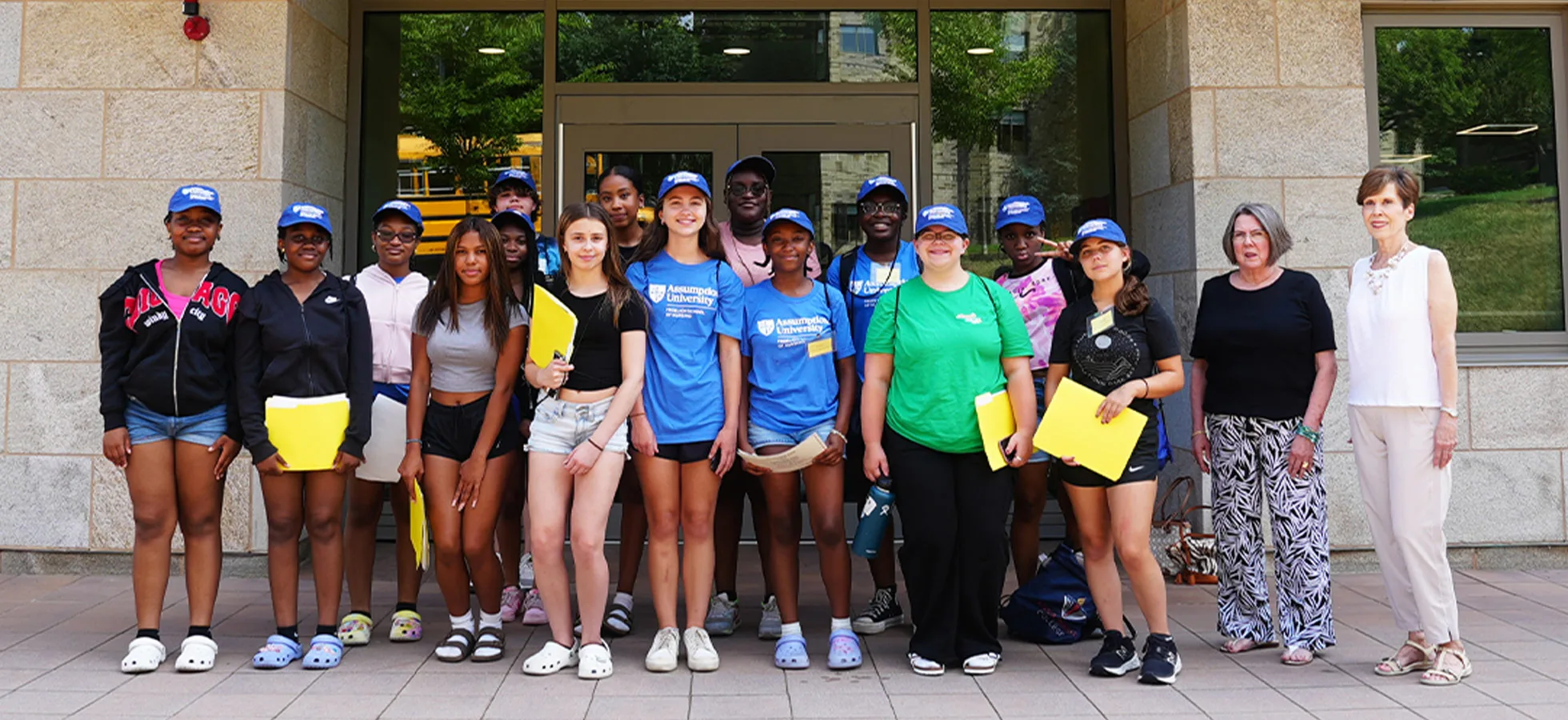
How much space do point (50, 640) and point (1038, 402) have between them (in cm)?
455

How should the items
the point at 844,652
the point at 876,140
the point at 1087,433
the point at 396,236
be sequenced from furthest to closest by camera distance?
the point at 876,140
the point at 396,236
the point at 844,652
the point at 1087,433

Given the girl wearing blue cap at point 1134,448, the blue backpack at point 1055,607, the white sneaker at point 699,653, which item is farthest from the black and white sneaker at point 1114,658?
the white sneaker at point 699,653

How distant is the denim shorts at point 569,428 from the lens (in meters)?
4.48

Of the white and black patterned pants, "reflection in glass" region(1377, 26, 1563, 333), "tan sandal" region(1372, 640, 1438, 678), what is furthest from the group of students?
"reflection in glass" region(1377, 26, 1563, 333)

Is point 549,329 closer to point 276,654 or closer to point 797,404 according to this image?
point 797,404

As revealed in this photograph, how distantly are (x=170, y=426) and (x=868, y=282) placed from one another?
2922mm

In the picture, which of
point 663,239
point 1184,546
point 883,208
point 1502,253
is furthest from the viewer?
→ point 1502,253

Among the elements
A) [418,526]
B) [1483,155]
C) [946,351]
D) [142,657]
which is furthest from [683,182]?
[1483,155]

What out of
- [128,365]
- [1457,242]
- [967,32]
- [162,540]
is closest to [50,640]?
[162,540]

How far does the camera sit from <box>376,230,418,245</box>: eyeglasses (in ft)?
16.7

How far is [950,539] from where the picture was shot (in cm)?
448

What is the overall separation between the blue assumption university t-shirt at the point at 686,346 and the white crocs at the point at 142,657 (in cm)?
219

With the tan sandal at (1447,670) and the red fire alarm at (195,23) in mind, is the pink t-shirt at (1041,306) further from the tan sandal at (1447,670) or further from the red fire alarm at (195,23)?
the red fire alarm at (195,23)

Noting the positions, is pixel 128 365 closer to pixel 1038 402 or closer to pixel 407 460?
pixel 407 460
